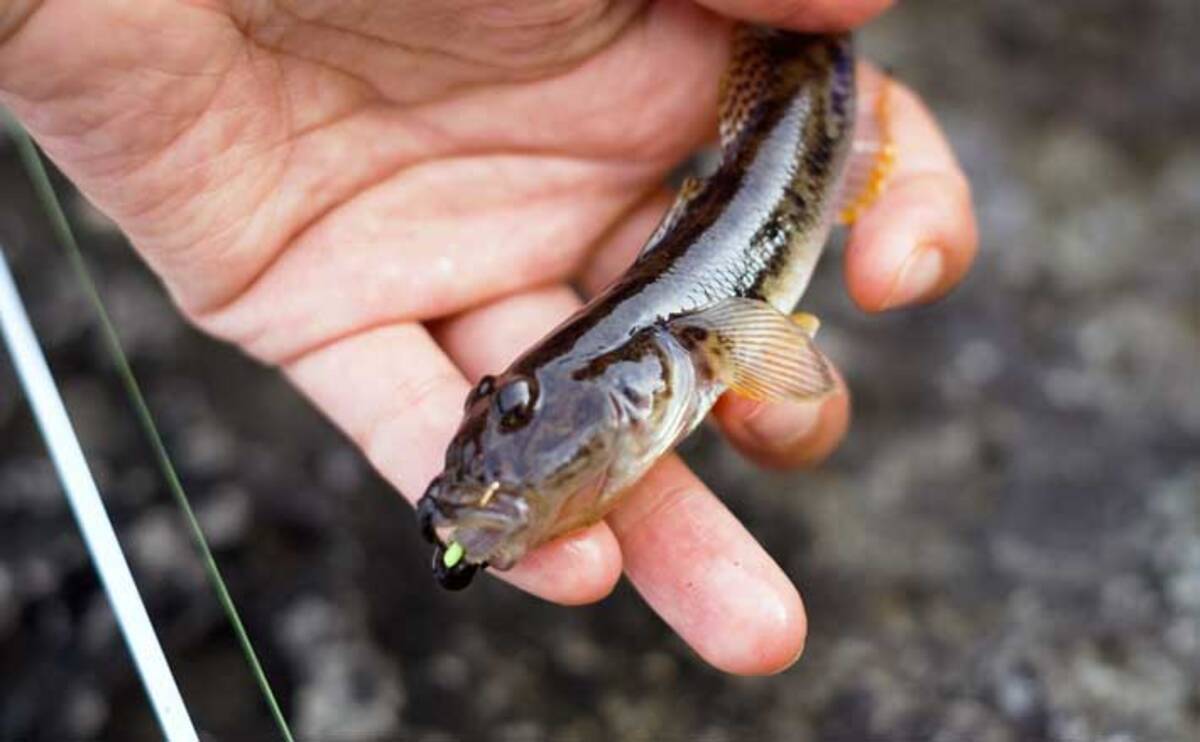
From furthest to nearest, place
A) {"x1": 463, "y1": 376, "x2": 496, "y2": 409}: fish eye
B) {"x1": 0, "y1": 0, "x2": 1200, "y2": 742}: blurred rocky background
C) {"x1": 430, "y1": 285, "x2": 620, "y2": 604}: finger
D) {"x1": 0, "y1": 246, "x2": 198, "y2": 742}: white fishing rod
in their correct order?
1. {"x1": 0, "y1": 0, "x2": 1200, "y2": 742}: blurred rocky background
2. {"x1": 430, "y1": 285, "x2": 620, "y2": 604}: finger
3. {"x1": 0, "y1": 246, "x2": 198, "y2": 742}: white fishing rod
4. {"x1": 463, "y1": 376, "x2": 496, "y2": 409}: fish eye

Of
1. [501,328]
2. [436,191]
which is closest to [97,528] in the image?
[501,328]

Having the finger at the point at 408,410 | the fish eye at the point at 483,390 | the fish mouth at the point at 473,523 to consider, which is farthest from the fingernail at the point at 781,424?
the fish mouth at the point at 473,523

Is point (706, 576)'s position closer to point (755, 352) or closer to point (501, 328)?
point (755, 352)

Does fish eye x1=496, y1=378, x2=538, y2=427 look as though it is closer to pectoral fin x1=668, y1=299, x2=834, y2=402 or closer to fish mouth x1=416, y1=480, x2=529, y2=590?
fish mouth x1=416, y1=480, x2=529, y2=590

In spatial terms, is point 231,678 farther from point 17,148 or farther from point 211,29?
point 17,148

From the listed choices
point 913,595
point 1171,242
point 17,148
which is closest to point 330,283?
point 913,595

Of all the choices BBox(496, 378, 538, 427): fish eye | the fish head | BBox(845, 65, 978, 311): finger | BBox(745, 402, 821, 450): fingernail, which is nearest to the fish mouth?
the fish head
